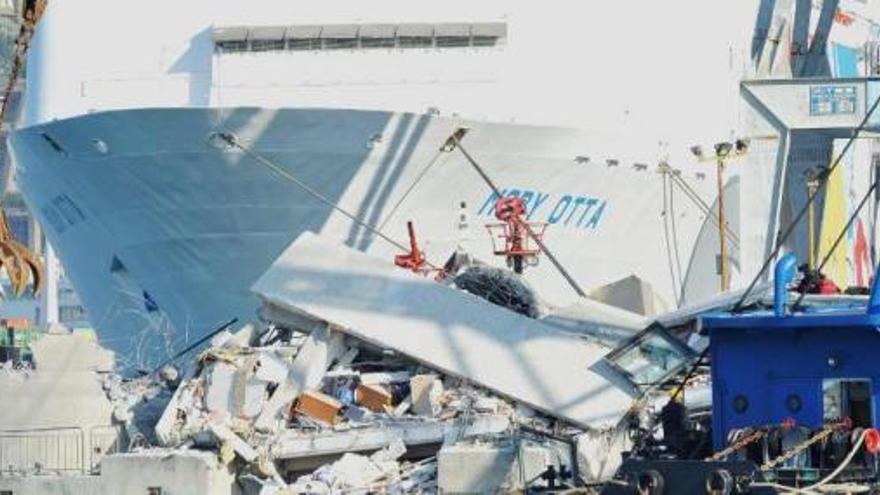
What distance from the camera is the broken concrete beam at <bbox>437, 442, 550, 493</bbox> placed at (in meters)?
24.8

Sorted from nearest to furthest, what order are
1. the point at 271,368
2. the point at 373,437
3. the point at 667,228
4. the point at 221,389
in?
1. the point at 373,437
2. the point at 221,389
3. the point at 271,368
4. the point at 667,228

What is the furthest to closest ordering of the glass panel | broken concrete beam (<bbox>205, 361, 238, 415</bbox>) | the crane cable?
1. the crane cable
2. broken concrete beam (<bbox>205, 361, 238, 415</bbox>)
3. the glass panel

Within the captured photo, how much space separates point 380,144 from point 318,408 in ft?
30.8

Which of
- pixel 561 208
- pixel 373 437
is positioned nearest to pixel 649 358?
pixel 373 437

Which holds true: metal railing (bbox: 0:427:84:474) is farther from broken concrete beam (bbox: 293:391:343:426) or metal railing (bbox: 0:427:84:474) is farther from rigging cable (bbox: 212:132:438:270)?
rigging cable (bbox: 212:132:438:270)

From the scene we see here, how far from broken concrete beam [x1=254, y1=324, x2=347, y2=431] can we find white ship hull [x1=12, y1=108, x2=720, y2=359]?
25.0ft

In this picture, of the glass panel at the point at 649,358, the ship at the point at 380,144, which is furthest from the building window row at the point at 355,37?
the glass panel at the point at 649,358

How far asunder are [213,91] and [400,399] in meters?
11.0

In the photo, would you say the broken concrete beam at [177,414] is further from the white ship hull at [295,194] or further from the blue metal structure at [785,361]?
the white ship hull at [295,194]

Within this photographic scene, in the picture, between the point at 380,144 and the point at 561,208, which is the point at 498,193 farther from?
the point at 380,144

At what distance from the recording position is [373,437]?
2702 cm

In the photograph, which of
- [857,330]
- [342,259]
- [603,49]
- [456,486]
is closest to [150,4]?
[603,49]

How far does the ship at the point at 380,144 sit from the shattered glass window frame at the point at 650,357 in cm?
892

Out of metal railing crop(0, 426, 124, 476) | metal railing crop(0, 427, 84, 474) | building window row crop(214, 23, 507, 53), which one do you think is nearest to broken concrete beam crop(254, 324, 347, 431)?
metal railing crop(0, 426, 124, 476)
